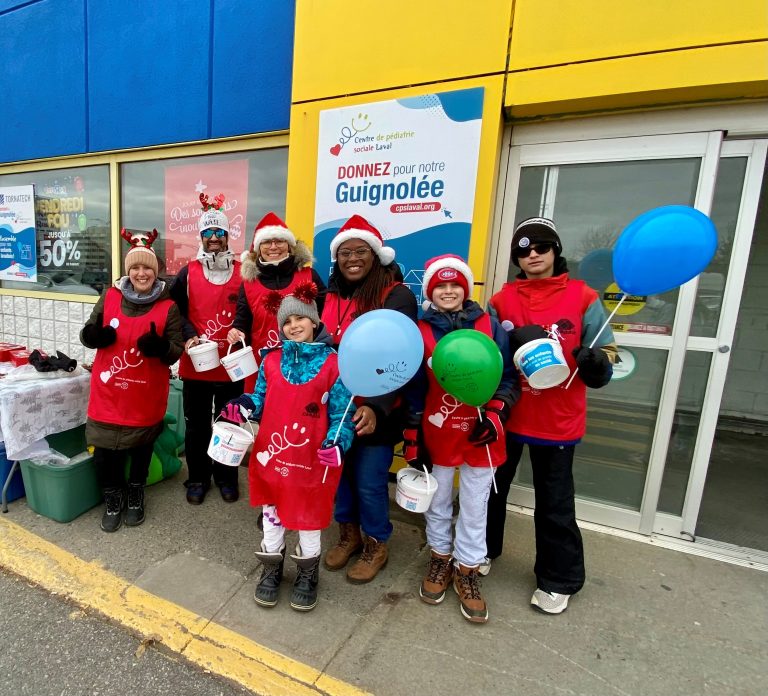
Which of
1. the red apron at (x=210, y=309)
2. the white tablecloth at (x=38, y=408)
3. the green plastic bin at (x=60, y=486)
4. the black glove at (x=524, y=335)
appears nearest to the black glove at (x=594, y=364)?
the black glove at (x=524, y=335)

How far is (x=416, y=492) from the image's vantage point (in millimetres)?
2072

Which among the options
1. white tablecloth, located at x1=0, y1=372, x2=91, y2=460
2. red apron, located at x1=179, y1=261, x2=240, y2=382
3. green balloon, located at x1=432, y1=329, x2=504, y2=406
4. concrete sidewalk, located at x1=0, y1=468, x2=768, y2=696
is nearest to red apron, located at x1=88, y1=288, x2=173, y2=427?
red apron, located at x1=179, y1=261, x2=240, y2=382

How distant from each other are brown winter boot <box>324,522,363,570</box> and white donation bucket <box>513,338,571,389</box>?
1.46 meters

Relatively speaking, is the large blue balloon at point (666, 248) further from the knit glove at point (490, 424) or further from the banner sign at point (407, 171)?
the banner sign at point (407, 171)

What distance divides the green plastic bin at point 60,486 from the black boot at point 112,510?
0.19 meters

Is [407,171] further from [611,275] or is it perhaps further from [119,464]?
[119,464]

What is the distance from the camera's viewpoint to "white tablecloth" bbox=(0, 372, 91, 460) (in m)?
2.73

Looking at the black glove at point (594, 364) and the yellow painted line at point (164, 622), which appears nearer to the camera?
the yellow painted line at point (164, 622)

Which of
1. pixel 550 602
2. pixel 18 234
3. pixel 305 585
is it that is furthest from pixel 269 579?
pixel 18 234

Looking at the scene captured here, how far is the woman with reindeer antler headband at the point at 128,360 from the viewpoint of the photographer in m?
2.75

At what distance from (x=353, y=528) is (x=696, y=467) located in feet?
7.49

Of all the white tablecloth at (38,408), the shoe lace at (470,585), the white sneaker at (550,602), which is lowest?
the white sneaker at (550,602)

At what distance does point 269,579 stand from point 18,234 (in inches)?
255

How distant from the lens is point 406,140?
124 inches
